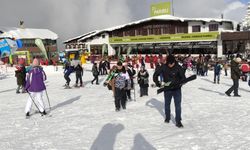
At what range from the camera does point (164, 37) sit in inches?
1585

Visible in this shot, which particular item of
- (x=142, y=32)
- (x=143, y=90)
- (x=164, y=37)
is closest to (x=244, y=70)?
(x=143, y=90)

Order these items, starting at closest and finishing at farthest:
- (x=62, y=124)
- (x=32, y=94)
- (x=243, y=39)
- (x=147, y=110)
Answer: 1. (x=62, y=124)
2. (x=32, y=94)
3. (x=147, y=110)
4. (x=243, y=39)

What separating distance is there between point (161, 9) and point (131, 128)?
141 ft

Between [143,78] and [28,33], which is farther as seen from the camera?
[28,33]

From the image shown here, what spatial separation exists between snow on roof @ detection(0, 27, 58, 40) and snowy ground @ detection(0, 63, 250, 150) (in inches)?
2003

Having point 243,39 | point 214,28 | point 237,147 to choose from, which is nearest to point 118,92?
point 237,147

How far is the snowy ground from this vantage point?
17.9ft

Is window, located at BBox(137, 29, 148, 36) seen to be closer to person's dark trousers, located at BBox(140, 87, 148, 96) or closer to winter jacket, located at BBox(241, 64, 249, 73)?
winter jacket, located at BBox(241, 64, 249, 73)

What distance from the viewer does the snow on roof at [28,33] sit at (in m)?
56.8

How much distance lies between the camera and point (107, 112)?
8.70 metres

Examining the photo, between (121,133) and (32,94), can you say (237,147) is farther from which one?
(32,94)

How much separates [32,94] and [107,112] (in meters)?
2.23

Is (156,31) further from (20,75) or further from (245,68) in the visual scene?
(20,75)

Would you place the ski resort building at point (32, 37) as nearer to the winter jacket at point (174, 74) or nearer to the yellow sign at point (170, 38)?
the yellow sign at point (170, 38)
